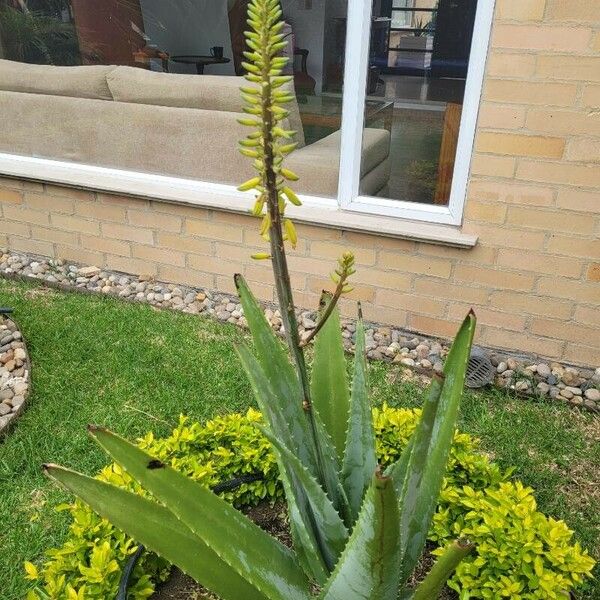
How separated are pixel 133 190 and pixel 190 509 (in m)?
3.07

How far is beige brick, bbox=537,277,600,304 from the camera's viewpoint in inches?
117

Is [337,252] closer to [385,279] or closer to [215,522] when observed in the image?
[385,279]

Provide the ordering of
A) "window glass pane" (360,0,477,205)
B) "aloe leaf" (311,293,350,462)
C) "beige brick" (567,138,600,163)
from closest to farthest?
"aloe leaf" (311,293,350,462) < "beige brick" (567,138,600,163) < "window glass pane" (360,0,477,205)

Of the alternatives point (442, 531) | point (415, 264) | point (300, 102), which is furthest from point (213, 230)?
point (442, 531)

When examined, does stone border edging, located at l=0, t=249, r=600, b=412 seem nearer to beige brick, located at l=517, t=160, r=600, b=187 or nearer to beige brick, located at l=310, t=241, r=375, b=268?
beige brick, located at l=310, t=241, r=375, b=268

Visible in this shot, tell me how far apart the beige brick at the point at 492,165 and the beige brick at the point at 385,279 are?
688 mm

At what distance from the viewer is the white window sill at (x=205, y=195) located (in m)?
3.13

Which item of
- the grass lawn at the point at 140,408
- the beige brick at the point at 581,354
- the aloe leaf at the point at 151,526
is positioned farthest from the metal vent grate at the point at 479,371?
the aloe leaf at the point at 151,526

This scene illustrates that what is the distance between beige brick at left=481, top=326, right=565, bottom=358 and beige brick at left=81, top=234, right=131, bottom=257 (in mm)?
2410

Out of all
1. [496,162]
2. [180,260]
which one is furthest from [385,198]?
[180,260]

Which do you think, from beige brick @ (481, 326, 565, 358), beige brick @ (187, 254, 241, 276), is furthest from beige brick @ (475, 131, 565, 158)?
beige brick @ (187, 254, 241, 276)

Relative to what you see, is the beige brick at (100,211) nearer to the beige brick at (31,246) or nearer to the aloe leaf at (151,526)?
the beige brick at (31,246)

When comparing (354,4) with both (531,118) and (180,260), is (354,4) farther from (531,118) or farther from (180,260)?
(180,260)

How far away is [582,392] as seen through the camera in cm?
299
